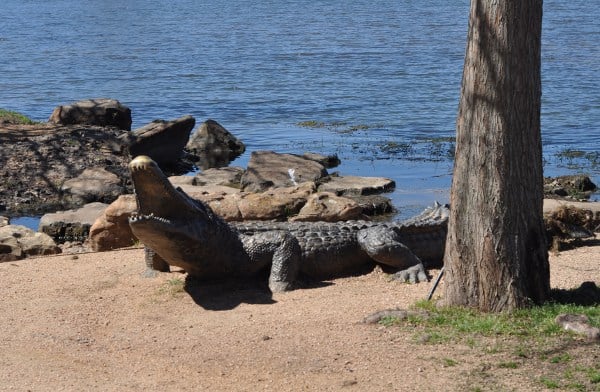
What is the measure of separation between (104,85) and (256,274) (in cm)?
2053

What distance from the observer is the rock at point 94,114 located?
750 inches

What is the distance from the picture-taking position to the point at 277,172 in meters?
14.9

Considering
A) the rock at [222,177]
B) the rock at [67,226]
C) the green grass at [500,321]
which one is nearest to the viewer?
the green grass at [500,321]

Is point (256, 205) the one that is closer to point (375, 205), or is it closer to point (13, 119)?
point (375, 205)

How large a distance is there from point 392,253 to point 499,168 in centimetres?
194

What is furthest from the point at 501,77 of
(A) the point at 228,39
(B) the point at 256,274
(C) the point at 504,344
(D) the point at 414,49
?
(A) the point at 228,39

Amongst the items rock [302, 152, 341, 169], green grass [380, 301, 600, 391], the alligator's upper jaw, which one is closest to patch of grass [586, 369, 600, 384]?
green grass [380, 301, 600, 391]

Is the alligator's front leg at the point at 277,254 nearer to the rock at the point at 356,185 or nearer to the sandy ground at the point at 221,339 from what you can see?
the sandy ground at the point at 221,339

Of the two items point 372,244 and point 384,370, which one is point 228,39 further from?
point 384,370

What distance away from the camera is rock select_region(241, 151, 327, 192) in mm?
14406


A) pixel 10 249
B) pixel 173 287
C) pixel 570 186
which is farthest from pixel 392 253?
pixel 570 186

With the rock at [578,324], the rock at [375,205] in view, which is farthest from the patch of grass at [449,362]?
the rock at [375,205]

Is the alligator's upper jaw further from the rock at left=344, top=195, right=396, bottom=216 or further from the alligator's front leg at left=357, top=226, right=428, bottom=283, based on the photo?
the rock at left=344, top=195, right=396, bottom=216

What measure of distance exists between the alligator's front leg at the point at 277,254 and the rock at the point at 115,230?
240 cm
